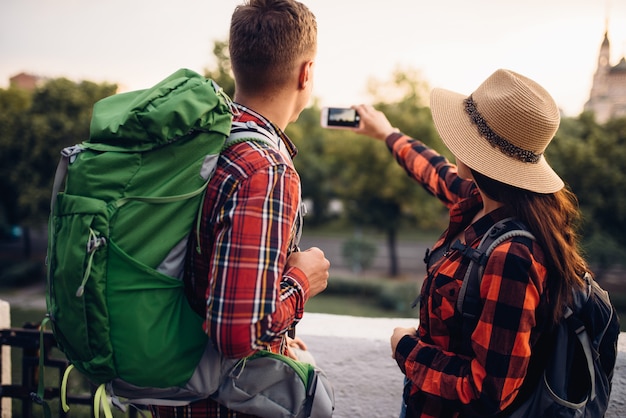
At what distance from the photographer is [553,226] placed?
1889 millimetres

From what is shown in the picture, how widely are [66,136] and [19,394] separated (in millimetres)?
27780

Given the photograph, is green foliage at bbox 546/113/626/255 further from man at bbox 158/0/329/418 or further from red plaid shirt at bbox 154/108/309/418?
red plaid shirt at bbox 154/108/309/418

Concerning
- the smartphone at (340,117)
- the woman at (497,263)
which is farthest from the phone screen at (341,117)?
the woman at (497,263)

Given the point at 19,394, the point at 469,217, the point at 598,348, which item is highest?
the point at 469,217

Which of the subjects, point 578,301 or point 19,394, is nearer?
point 578,301

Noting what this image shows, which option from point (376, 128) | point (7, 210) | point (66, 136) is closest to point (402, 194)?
point (66, 136)

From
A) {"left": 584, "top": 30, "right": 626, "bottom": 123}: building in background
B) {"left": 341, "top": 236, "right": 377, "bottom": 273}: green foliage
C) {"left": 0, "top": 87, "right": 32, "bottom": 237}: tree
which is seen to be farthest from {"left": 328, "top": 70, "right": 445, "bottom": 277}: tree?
{"left": 584, "top": 30, "right": 626, "bottom": 123}: building in background

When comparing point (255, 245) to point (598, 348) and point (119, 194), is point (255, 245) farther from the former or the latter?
point (598, 348)

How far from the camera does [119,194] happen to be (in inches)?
60.8

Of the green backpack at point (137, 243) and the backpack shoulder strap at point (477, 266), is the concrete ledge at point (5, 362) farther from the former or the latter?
the backpack shoulder strap at point (477, 266)

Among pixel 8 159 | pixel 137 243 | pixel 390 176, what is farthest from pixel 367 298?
pixel 137 243

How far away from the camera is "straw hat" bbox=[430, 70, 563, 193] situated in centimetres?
199

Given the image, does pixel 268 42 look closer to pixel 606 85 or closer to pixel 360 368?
pixel 360 368

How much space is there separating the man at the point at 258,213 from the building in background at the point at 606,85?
64542mm
